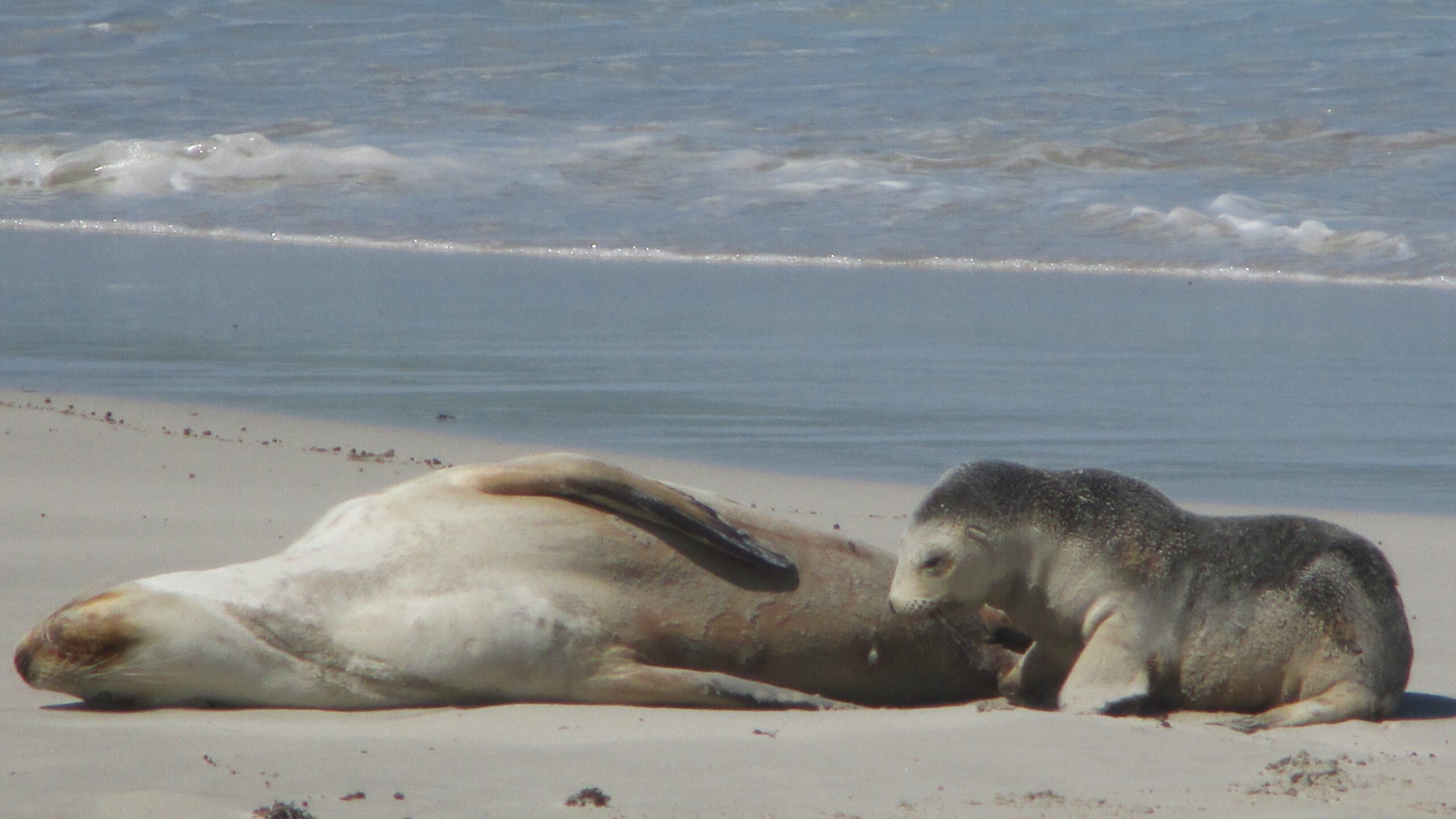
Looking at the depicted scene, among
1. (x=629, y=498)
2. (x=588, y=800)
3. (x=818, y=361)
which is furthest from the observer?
(x=818, y=361)

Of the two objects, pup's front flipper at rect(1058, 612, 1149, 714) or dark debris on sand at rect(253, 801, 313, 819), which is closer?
dark debris on sand at rect(253, 801, 313, 819)

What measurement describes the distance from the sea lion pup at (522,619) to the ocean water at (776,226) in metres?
2.31

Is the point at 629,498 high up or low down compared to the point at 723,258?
down

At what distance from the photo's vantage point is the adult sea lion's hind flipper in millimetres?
3855

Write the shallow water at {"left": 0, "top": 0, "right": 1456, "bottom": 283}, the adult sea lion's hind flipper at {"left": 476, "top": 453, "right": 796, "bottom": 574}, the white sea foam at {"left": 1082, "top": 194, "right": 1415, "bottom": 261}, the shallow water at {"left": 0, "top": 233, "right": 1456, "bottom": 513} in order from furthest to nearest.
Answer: the shallow water at {"left": 0, "top": 0, "right": 1456, "bottom": 283} → the white sea foam at {"left": 1082, "top": 194, "right": 1415, "bottom": 261} → the shallow water at {"left": 0, "top": 233, "right": 1456, "bottom": 513} → the adult sea lion's hind flipper at {"left": 476, "top": 453, "right": 796, "bottom": 574}

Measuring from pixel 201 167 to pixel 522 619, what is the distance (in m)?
13.7

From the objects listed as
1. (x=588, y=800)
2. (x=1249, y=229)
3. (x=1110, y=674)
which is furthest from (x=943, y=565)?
(x=1249, y=229)

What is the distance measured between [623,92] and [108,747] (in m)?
17.1

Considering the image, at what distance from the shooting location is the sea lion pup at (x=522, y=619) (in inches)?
137

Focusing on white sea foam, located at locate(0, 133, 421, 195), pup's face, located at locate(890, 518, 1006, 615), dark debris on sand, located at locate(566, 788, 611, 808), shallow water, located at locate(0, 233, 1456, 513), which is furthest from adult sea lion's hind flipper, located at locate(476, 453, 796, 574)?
white sea foam, located at locate(0, 133, 421, 195)

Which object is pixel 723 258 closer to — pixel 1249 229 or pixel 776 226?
pixel 776 226

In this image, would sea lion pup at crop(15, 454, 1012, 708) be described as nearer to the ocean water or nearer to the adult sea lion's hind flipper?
the adult sea lion's hind flipper

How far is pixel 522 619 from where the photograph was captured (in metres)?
3.59

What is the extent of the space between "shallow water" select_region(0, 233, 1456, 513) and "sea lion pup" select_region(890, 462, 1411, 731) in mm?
2103
